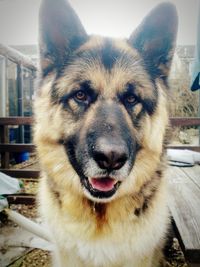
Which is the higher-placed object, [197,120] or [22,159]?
[197,120]

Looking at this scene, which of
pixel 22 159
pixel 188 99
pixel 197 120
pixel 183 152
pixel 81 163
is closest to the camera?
pixel 81 163

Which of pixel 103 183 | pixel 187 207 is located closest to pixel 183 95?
pixel 187 207

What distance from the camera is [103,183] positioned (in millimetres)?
1883

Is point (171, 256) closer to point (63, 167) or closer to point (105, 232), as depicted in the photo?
point (105, 232)

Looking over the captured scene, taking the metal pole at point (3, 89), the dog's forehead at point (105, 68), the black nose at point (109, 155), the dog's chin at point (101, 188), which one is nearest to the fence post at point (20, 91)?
the metal pole at point (3, 89)

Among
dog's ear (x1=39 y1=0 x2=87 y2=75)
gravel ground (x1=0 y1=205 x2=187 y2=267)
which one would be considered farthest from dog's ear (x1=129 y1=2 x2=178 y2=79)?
gravel ground (x1=0 y1=205 x2=187 y2=267)

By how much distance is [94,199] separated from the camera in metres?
1.88

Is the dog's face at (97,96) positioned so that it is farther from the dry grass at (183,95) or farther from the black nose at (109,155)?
the dry grass at (183,95)

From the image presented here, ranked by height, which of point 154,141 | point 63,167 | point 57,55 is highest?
point 57,55

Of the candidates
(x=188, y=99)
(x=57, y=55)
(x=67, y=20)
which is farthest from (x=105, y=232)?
(x=188, y=99)

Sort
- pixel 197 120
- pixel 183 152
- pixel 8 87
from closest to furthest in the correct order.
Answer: pixel 183 152 → pixel 197 120 → pixel 8 87

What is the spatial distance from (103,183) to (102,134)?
1.17 feet

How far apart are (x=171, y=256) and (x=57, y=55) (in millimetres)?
2400

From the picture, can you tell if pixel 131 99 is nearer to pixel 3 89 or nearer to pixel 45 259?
pixel 45 259
